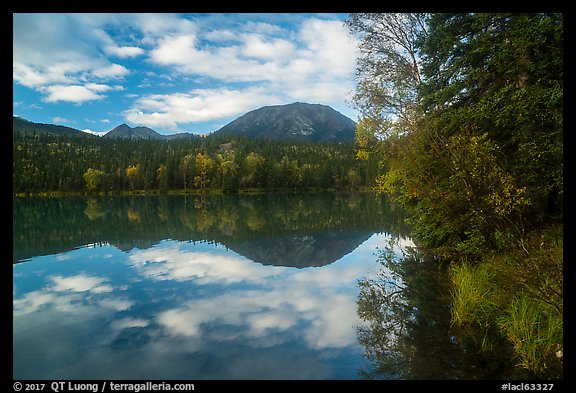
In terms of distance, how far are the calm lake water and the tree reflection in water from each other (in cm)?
4

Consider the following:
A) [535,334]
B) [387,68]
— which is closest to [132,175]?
[387,68]

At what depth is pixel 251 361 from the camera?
7.84 metres

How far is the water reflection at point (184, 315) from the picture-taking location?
773 centimetres

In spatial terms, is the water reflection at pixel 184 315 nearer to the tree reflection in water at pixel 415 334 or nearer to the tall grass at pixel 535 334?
the tree reflection in water at pixel 415 334

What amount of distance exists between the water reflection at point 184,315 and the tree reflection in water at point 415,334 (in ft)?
1.78

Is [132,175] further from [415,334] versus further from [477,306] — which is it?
[477,306]

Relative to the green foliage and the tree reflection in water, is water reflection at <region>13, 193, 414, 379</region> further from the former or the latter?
the green foliage

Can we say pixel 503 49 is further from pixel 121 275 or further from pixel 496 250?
pixel 121 275

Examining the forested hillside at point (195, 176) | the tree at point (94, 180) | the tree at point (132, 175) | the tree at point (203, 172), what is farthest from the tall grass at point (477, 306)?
the tree at point (94, 180)

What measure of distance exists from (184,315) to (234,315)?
1677mm

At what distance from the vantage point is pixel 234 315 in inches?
432

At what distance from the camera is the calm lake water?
7.58 metres

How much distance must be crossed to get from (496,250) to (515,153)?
3407 mm
